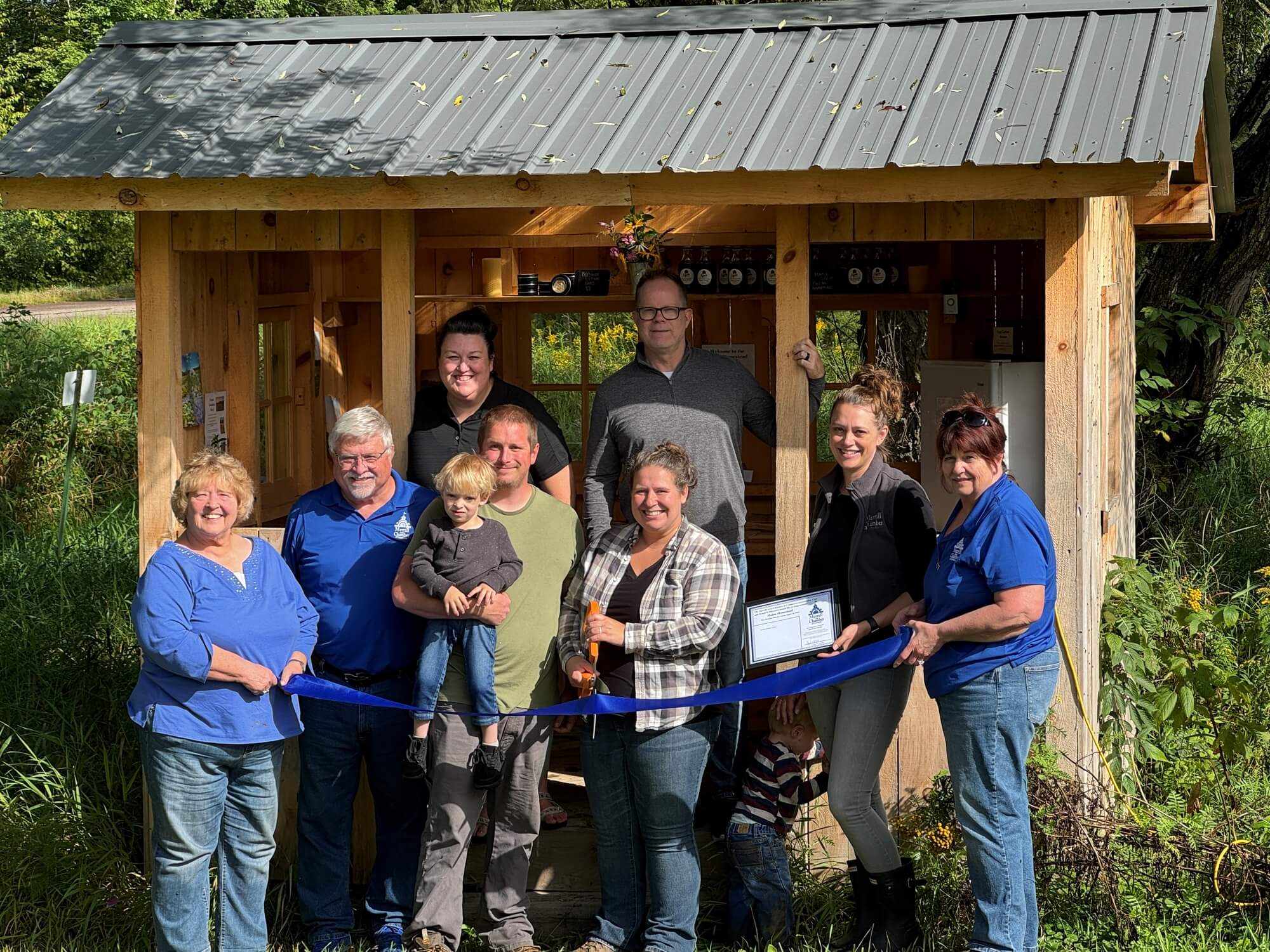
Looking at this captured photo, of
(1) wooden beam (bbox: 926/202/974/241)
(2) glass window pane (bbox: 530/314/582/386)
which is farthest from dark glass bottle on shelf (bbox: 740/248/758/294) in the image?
(1) wooden beam (bbox: 926/202/974/241)

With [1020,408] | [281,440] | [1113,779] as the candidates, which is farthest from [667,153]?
[281,440]

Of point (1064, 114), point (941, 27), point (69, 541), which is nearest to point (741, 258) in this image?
point (941, 27)

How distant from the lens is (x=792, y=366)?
505 centimetres

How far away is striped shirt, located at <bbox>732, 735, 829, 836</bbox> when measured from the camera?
457 centimetres

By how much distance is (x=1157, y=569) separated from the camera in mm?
9156

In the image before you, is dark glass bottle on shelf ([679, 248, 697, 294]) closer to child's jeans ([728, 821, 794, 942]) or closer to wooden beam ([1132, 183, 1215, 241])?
wooden beam ([1132, 183, 1215, 241])

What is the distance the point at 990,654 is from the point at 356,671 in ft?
6.71

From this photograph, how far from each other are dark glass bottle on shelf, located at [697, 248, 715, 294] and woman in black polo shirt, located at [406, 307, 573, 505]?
8.88ft

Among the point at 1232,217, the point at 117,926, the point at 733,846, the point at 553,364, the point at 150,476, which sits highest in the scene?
the point at 1232,217

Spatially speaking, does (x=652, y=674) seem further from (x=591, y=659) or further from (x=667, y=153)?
(x=667, y=153)

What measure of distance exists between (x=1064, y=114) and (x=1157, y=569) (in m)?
5.17

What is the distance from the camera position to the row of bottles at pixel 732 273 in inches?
296

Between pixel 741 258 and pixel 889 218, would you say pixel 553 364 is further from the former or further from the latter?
pixel 889 218

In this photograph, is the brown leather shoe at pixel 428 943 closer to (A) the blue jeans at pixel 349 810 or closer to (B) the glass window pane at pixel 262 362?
(A) the blue jeans at pixel 349 810
